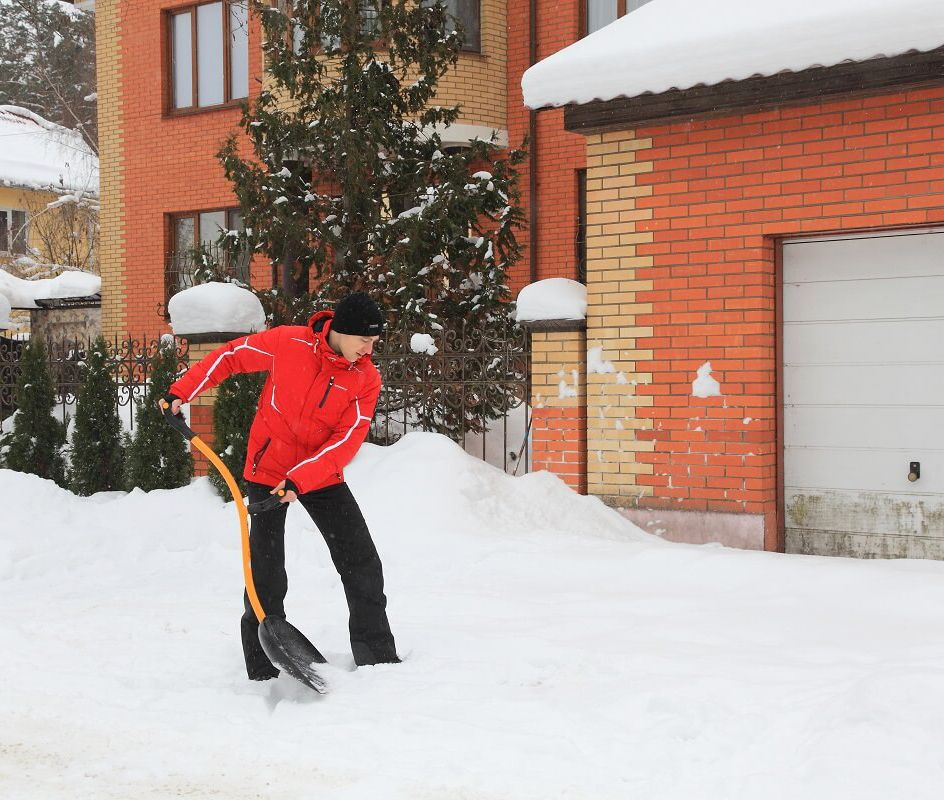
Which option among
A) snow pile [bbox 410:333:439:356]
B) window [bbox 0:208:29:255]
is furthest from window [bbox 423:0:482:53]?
window [bbox 0:208:29:255]

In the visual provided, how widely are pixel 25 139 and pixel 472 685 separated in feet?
106

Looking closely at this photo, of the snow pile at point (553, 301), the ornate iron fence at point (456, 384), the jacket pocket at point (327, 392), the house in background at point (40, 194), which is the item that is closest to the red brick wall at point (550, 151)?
the ornate iron fence at point (456, 384)

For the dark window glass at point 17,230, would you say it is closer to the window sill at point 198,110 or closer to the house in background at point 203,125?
the house in background at point 203,125

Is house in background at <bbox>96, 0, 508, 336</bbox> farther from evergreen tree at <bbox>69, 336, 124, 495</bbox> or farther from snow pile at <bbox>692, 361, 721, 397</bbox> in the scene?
snow pile at <bbox>692, 361, 721, 397</bbox>

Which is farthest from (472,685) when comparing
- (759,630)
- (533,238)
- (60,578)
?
(533,238)

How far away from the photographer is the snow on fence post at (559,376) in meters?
8.17

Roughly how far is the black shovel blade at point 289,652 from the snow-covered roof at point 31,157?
89.1 feet

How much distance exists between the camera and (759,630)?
528 centimetres

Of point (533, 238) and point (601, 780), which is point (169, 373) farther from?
point (601, 780)

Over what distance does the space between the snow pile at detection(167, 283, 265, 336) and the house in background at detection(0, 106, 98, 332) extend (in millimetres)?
17529

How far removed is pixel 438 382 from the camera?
8.80m

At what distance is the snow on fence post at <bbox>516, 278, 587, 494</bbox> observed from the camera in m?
8.17

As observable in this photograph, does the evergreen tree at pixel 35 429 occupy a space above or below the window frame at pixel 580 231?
below

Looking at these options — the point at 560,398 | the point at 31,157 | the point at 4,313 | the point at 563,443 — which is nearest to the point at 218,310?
the point at 560,398
